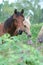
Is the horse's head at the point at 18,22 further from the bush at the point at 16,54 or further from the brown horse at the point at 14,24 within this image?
the bush at the point at 16,54

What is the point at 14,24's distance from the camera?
7180 mm

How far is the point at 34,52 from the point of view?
2514mm

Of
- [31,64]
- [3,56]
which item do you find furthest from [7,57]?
[31,64]

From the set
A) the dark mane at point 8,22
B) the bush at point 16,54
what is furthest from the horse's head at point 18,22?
the bush at point 16,54

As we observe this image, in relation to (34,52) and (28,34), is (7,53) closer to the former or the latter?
(34,52)

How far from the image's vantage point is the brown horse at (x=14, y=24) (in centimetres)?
693

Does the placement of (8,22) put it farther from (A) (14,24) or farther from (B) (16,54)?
(B) (16,54)

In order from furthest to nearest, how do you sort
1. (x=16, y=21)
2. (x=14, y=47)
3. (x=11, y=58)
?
(x=16, y=21) → (x=14, y=47) → (x=11, y=58)

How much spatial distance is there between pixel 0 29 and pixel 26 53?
193 inches

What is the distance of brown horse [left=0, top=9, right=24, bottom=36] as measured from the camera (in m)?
6.93

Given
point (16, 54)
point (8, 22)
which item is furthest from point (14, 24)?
point (16, 54)

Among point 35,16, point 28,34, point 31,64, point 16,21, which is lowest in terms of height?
point 35,16

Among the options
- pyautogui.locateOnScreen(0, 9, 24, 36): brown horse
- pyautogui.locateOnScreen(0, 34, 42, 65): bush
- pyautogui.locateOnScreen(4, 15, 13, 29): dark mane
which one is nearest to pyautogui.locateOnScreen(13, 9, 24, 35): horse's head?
pyautogui.locateOnScreen(0, 9, 24, 36): brown horse

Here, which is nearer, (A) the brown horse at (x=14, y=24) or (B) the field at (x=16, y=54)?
(B) the field at (x=16, y=54)
